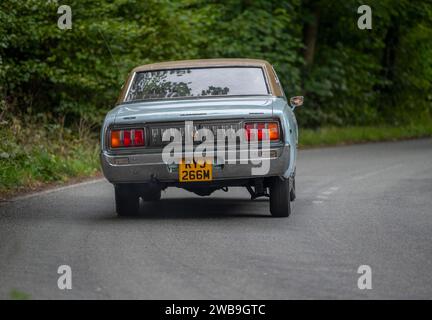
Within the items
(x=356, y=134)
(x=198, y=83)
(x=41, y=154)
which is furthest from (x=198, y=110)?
(x=356, y=134)

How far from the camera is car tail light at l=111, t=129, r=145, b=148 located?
1074 cm

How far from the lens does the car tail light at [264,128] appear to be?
10.6 m

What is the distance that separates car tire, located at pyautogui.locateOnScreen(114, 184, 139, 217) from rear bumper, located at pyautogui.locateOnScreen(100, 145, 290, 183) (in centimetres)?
55

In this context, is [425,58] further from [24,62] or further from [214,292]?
[214,292]

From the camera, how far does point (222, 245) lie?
913 centimetres

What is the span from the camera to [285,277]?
295 inches

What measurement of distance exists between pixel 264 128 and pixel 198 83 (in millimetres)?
1535

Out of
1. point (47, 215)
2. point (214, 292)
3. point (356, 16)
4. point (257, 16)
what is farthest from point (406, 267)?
point (356, 16)

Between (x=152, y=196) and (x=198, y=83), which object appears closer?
(x=198, y=83)

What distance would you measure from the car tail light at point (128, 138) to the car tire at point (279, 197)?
1.43 meters

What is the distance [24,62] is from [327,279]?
13.8 meters

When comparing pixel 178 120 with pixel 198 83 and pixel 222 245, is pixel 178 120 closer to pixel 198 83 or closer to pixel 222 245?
pixel 198 83

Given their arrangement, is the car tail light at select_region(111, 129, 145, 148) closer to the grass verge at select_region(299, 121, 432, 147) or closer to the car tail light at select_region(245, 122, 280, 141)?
the car tail light at select_region(245, 122, 280, 141)
